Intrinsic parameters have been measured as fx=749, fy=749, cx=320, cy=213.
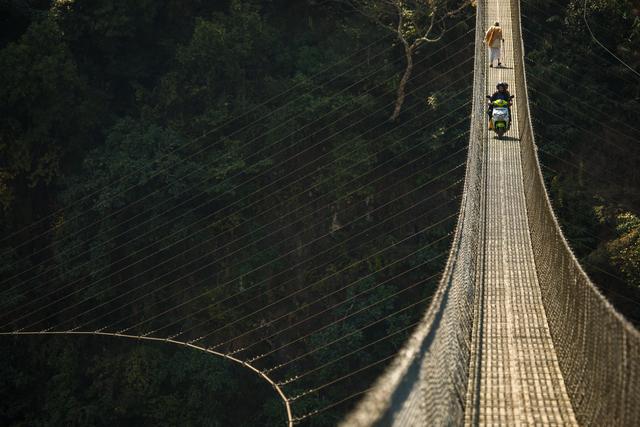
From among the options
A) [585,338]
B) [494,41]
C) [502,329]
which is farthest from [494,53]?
[585,338]

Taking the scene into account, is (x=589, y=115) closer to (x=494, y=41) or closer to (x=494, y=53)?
(x=494, y=53)

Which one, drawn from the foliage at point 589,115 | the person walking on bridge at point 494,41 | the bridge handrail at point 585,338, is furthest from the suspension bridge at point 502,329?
the foliage at point 589,115

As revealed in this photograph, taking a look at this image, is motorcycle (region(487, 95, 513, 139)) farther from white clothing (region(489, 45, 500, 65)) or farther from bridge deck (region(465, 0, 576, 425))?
white clothing (region(489, 45, 500, 65))

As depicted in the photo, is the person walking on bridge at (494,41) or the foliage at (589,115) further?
the person walking on bridge at (494,41)

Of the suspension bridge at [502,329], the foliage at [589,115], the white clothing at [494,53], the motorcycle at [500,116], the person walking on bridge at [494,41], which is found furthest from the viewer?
the white clothing at [494,53]

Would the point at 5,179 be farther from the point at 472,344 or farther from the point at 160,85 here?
the point at 472,344

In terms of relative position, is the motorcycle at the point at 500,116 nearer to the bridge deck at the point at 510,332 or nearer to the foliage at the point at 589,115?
the bridge deck at the point at 510,332
